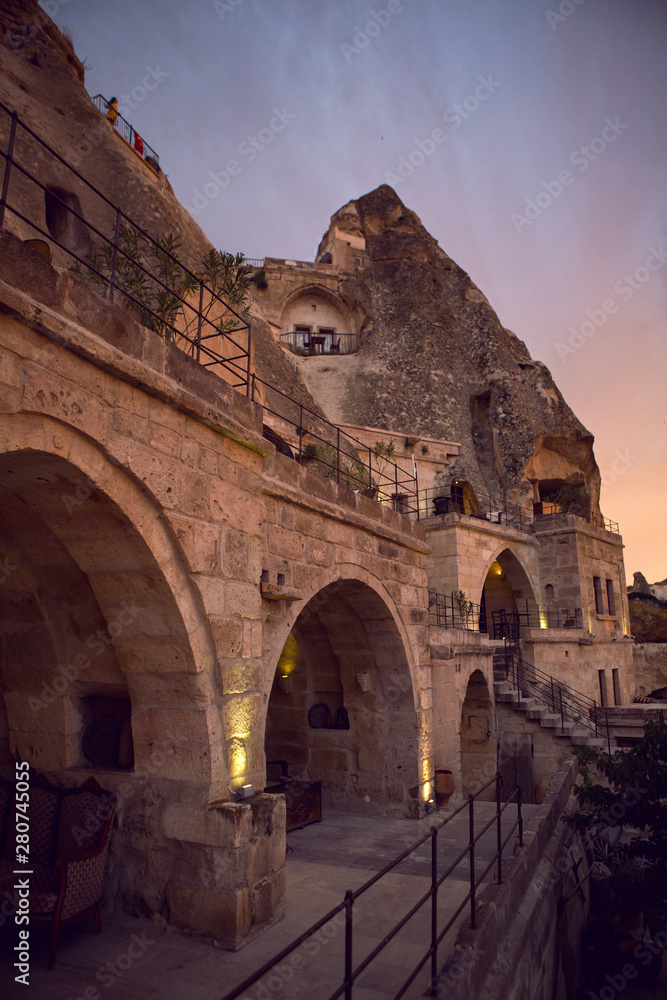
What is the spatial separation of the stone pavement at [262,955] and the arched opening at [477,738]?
23.4 ft

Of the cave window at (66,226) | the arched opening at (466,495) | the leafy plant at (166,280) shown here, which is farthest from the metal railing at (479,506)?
the cave window at (66,226)

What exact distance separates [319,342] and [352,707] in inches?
976

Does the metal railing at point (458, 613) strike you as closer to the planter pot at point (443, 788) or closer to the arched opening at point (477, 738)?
the arched opening at point (477, 738)

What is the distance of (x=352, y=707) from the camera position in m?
8.67

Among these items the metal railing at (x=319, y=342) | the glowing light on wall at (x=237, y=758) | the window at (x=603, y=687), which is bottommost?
the window at (x=603, y=687)

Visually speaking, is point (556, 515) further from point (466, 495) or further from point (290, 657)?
point (290, 657)

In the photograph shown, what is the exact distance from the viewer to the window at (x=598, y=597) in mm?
20109

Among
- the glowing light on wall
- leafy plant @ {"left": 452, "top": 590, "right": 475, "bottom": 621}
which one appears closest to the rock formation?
leafy plant @ {"left": 452, "top": 590, "right": 475, "bottom": 621}

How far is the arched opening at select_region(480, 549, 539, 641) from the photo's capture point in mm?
19375

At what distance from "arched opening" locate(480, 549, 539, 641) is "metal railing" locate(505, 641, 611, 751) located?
1953mm

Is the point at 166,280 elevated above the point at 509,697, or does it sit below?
above

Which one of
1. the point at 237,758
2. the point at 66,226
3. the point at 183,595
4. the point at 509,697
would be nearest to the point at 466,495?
the point at 509,697

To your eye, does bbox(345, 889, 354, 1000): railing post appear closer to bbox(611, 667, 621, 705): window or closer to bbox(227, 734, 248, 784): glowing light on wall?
bbox(227, 734, 248, 784): glowing light on wall

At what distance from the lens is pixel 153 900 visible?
14.4 feet
